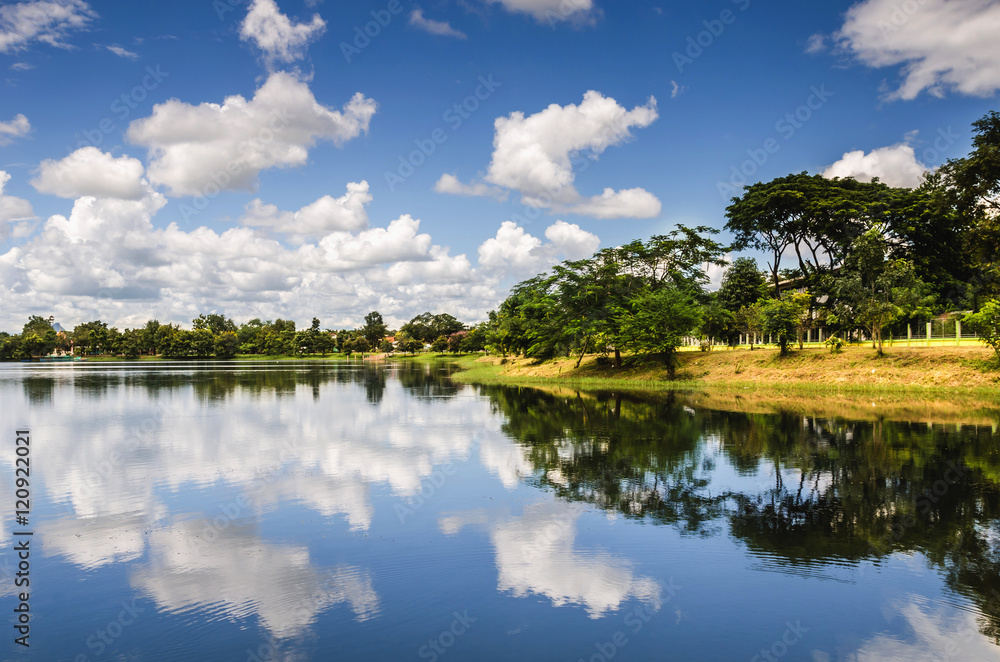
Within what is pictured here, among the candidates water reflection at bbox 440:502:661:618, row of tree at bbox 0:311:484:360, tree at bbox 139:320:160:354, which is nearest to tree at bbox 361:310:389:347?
row of tree at bbox 0:311:484:360

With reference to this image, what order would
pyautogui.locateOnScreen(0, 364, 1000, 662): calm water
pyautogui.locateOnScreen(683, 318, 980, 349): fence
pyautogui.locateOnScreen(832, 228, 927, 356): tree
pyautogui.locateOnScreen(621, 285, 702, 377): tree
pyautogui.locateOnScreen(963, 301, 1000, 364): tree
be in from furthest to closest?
pyautogui.locateOnScreen(621, 285, 702, 377): tree < pyautogui.locateOnScreen(832, 228, 927, 356): tree < pyautogui.locateOnScreen(683, 318, 980, 349): fence < pyautogui.locateOnScreen(963, 301, 1000, 364): tree < pyautogui.locateOnScreen(0, 364, 1000, 662): calm water

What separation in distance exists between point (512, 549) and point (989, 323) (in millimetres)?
35072

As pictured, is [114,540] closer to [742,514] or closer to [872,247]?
[742,514]

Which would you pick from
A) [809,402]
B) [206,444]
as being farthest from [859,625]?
[809,402]

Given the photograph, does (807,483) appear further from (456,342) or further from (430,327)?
(430,327)

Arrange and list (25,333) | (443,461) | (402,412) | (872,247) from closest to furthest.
→ (443,461) < (402,412) < (872,247) < (25,333)

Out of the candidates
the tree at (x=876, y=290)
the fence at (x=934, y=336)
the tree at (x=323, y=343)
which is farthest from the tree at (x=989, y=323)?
the tree at (x=323, y=343)

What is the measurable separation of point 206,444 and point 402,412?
10.8 m

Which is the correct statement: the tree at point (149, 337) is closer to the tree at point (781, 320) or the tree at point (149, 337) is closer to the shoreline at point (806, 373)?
the shoreline at point (806, 373)

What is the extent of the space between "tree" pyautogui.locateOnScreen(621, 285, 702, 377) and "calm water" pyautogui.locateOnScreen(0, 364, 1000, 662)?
1029 inches

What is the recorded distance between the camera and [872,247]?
40719 mm

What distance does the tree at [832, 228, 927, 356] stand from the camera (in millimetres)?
39188

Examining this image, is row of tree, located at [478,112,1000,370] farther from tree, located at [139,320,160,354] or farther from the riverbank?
tree, located at [139,320,160,354]

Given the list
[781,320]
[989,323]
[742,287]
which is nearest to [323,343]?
[742,287]
